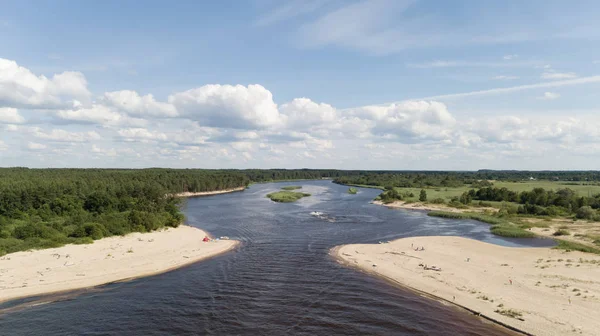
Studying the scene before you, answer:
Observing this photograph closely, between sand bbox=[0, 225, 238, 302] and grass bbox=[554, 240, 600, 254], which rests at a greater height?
grass bbox=[554, 240, 600, 254]

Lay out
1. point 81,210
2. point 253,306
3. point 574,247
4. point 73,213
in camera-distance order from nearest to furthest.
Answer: point 253,306
point 574,247
point 73,213
point 81,210

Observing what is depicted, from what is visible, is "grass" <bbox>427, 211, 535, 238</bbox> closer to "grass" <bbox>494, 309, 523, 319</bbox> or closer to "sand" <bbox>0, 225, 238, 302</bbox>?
"grass" <bbox>494, 309, 523, 319</bbox>

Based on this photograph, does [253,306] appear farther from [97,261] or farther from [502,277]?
[502,277]

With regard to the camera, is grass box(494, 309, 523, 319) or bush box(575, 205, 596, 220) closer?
grass box(494, 309, 523, 319)

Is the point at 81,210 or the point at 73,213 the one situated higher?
the point at 81,210

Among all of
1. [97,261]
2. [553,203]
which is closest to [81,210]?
[97,261]

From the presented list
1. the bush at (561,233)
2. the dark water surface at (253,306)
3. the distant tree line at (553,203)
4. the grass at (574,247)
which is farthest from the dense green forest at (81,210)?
the grass at (574,247)

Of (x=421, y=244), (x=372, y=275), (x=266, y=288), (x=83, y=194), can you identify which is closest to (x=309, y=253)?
(x=372, y=275)

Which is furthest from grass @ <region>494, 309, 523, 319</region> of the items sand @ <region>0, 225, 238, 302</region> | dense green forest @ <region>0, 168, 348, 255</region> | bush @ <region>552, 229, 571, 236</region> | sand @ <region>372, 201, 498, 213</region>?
sand @ <region>372, 201, 498, 213</region>
